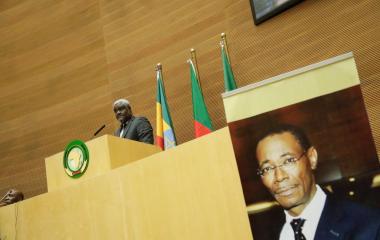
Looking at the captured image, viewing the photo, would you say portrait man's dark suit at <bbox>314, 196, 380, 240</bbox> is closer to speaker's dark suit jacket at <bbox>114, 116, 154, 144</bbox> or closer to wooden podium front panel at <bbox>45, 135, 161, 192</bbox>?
wooden podium front panel at <bbox>45, 135, 161, 192</bbox>

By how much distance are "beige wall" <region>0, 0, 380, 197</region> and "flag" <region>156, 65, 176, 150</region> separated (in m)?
0.48

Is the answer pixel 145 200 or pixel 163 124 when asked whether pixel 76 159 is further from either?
pixel 163 124

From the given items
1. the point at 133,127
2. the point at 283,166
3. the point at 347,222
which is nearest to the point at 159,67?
the point at 133,127

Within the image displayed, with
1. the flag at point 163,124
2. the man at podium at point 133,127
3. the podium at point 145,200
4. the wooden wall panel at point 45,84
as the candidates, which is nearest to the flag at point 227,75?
the flag at point 163,124

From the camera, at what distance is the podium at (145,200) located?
273 cm

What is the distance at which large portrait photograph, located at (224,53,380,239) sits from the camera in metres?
2.11

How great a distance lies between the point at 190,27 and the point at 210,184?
3.46 meters

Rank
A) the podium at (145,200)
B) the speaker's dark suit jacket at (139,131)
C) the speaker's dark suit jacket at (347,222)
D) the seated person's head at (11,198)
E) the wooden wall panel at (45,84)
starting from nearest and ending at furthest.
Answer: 1. the speaker's dark suit jacket at (347,222)
2. the podium at (145,200)
3. the speaker's dark suit jacket at (139,131)
4. the seated person's head at (11,198)
5. the wooden wall panel at (45,84)

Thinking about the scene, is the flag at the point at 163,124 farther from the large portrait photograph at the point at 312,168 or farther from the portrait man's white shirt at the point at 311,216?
the portrait man's white shirt at the point at 311,216

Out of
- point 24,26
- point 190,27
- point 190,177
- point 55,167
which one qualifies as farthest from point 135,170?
point 24,26

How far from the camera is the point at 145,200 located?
3078 millimetres

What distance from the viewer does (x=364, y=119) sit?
2.14m

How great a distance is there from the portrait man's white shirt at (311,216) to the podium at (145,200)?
0.38 m

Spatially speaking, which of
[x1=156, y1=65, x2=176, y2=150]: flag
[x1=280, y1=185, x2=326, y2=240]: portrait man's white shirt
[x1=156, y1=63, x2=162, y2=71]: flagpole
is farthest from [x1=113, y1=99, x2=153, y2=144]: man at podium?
[x1=280, y1=185, x2=326, y2=240]: portrait man's white shirt
